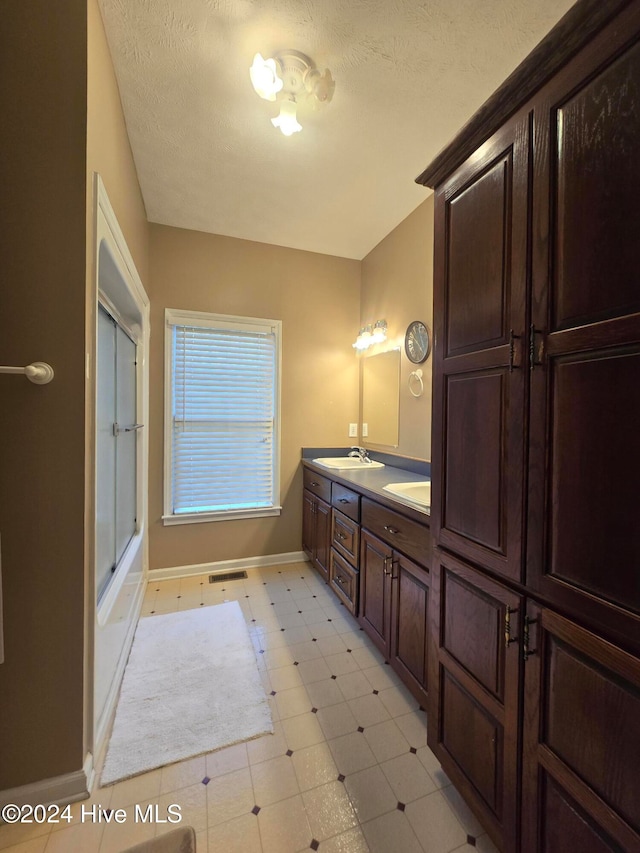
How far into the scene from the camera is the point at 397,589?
5.45 ft

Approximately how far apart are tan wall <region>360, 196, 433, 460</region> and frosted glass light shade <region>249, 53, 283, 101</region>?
1.31m

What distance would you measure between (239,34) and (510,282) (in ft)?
4.87

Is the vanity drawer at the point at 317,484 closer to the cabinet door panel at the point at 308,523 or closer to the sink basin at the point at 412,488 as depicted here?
the cabinet door panel at the point at 308,523

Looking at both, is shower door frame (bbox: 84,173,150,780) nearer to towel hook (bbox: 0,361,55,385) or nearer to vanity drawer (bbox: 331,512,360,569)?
towel hook (bbox: 0,361,55,385)

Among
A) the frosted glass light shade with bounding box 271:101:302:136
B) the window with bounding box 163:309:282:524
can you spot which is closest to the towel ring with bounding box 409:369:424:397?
the window with bounding box 163:309:282:524

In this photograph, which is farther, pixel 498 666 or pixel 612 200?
pixel 498 666

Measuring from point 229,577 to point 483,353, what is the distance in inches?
104

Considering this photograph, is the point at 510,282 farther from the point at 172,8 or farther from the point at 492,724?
the point at 172,8

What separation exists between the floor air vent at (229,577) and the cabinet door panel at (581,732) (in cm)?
231

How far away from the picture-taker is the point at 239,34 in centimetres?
136

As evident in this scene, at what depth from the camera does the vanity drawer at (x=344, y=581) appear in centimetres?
211

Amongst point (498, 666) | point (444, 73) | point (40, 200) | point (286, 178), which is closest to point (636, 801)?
point (498, 666)

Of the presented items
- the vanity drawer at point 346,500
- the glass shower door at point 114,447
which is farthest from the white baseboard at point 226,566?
the vanity drawer at point 346,500

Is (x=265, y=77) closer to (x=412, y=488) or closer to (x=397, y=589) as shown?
(x=412, y=488)
